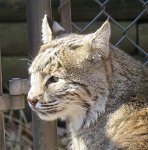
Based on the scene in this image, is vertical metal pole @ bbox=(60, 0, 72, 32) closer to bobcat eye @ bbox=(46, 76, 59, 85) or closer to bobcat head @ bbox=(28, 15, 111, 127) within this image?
bobcat head @ bbox=(28, 15, 111, 127)

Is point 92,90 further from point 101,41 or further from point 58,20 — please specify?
point 58,20

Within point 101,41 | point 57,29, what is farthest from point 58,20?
point 101,41

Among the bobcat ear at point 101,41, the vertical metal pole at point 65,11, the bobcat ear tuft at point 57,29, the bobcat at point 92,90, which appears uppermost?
the vertical metal pole at point 65,11

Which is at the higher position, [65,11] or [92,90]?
[65,11]

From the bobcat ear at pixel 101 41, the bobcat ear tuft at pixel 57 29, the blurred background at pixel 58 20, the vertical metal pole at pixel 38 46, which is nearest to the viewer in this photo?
the bobcat ear at pixel 101 41

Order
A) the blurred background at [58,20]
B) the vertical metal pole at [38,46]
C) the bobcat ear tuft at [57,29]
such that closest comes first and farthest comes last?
the vertical metal pole at [38,46]
the bobcat ear tuft at [57,29]
the blurred background at [58,20]

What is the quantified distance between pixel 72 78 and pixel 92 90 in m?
0.10

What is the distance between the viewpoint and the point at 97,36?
8.73ft

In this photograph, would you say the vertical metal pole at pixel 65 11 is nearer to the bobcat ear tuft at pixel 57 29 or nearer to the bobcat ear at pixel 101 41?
the bobcat ear tuft at pixel 57 29

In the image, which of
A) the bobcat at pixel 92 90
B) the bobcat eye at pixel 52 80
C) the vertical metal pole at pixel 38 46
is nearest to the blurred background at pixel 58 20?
the vertical metal pole at pixel 38 46

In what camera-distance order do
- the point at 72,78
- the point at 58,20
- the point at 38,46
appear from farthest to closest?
1. the point at 58,20
2. the point at 38,46
3. the point at 72,78

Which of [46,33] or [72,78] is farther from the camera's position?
[46,33]

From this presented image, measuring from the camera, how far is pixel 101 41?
2.66 m

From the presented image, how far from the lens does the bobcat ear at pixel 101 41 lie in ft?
Result: 8.67
